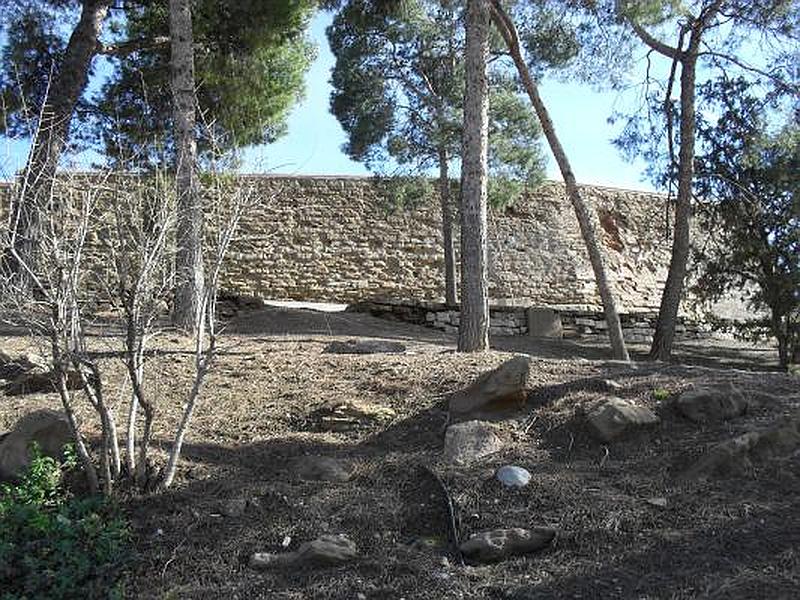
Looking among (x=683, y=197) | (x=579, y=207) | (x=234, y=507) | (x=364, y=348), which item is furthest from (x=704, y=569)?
(x=683, y=197)

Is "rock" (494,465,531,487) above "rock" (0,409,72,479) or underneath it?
underneath

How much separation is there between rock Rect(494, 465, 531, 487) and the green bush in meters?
1.86

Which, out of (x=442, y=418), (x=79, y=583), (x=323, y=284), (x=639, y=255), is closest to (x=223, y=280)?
(x=323, y=284)

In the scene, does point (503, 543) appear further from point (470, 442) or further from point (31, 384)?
point (31, 384)

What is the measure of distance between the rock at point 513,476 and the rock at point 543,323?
32.1 ft

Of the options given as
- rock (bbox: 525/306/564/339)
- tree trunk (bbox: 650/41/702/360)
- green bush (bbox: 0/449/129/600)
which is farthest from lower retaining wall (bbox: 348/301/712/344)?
green bush (bbox: 0/449/129/600)

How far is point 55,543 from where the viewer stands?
12.3 feet

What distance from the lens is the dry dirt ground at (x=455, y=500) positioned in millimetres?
3449

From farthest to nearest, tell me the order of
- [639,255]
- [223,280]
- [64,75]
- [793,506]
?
[639,255] < [223,280] < [64,75] < [793,506]

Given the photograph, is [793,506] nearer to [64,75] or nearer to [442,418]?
[442,418]

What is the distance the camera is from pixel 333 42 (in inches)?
571

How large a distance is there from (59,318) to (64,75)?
22.5ft

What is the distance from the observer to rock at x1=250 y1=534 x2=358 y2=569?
362 centimetres

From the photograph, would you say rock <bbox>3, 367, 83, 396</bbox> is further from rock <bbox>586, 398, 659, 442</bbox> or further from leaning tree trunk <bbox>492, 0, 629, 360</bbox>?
leaning tree trunk <bbox>492, 0, 629, 360</bbox>
